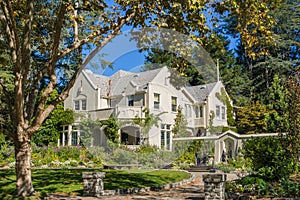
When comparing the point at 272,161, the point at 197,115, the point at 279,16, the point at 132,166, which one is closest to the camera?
the point at 197,115

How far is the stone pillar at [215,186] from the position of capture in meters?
8.95

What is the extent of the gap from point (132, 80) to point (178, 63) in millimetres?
1475

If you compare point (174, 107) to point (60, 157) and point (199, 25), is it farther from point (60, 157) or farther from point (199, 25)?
point (60, 157)

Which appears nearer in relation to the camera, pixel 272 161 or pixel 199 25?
pixel 199 25

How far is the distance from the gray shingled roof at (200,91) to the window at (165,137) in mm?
1510

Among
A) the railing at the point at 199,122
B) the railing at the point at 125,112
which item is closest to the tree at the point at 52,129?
the railing at the point at 125,112

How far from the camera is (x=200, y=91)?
1041 centimetres

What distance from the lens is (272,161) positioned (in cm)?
1145

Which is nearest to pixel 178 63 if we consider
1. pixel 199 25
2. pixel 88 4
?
pixel 199 25

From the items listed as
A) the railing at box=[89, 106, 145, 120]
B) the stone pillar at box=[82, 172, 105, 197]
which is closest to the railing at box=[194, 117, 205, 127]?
the railing at box=[89, 106, 145, 120]

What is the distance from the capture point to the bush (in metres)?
11.2

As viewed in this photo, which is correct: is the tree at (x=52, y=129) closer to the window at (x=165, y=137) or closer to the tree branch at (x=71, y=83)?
the window at (x=165, y=137)

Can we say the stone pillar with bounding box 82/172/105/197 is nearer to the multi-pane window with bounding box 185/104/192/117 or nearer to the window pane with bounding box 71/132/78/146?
the multi-pane window with bounding box 185/104/192/117

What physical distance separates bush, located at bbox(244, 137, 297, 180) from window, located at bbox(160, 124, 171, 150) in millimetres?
2801
